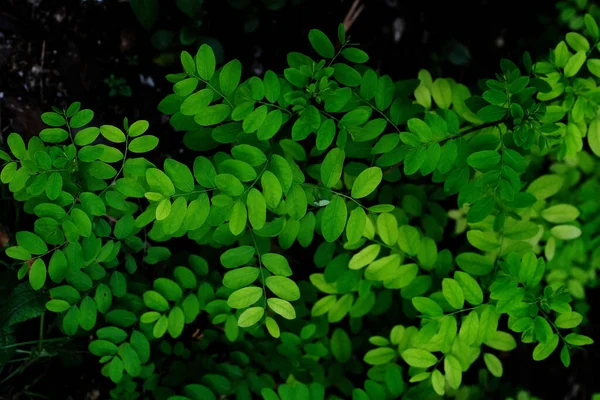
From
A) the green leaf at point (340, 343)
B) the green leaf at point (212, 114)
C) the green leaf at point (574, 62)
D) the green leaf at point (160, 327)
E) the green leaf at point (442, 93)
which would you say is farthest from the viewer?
the green leaf at point (340, 343)

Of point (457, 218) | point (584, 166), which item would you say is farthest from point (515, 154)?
point (584, 166)

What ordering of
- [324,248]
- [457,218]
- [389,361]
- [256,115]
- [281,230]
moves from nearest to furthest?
[256,115] < [281,230] < [324,248] < [389,361] < [457,218]

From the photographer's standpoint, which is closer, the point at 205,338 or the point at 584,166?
the point at 205,338

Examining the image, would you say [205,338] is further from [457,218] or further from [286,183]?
[457,218]

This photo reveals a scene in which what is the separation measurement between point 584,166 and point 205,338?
1.79 m

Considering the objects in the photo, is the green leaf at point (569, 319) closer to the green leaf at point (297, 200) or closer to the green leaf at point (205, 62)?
the green leaf at point (297, 200)

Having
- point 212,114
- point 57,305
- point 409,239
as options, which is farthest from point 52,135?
point 409,239

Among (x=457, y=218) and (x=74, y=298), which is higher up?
(x=457, y=218)

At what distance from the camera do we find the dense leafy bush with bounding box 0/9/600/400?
4.80 ft

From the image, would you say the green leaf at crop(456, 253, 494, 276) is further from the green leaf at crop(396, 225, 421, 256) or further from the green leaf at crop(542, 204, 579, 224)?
the green leaf at crop(542, 204, 579, 224)

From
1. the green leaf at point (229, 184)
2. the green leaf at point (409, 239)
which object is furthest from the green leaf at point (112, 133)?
the green leaf at point (409, 239)

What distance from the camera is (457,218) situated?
2.28 metres

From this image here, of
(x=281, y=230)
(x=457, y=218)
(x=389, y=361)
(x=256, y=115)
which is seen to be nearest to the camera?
(x=256, y=115)

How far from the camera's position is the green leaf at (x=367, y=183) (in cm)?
147
